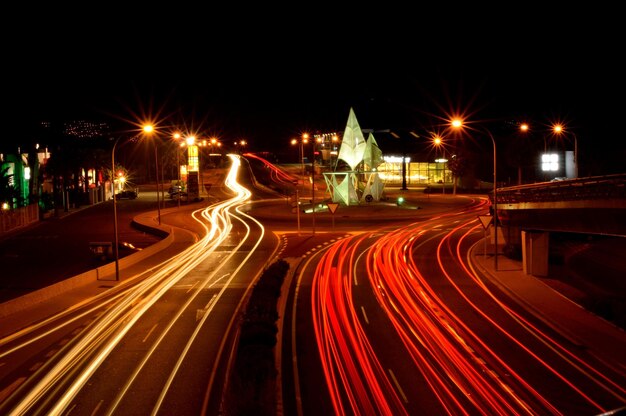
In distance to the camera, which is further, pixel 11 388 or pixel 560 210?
pixel 560 210

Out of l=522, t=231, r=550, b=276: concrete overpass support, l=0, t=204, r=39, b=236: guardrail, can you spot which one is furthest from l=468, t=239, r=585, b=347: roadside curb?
l=0, t=204, r=39, b=236: guardrail

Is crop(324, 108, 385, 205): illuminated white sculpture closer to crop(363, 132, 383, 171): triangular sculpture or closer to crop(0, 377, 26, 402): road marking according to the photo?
crop(363, 132, 383, 171): triangular sculpture

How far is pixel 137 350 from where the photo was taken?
17297 mm

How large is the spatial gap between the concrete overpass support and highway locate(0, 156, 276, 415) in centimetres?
1337

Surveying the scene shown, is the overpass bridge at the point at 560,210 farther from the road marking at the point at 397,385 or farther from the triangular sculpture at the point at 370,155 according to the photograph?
the triangular sculpture at the point at 370,155

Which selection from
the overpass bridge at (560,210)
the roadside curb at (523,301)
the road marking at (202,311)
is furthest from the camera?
the road marking at (202,311)

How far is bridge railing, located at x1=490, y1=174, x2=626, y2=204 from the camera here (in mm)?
21312

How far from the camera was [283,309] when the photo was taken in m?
22.3

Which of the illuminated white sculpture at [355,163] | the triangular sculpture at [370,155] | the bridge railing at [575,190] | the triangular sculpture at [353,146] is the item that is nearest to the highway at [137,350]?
the bridge railing at [575,190]

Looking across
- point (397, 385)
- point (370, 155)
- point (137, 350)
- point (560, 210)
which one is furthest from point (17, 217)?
point (397, 385)

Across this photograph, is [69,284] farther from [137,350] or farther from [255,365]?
[255,365]

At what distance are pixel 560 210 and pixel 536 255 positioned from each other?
4.01 metres

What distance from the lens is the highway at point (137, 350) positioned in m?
13.4

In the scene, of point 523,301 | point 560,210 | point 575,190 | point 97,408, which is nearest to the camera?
point 97,408
